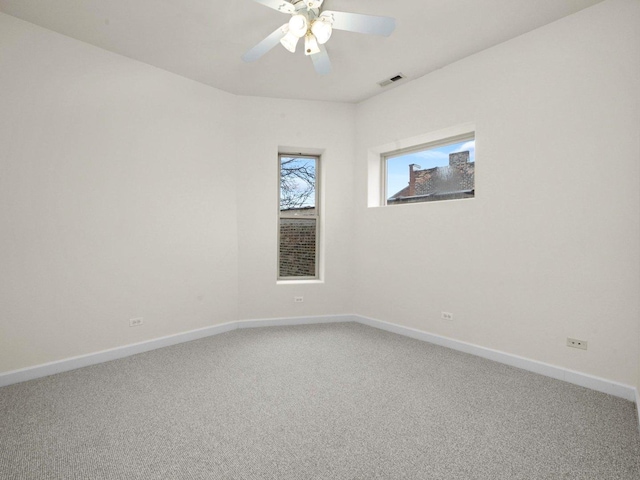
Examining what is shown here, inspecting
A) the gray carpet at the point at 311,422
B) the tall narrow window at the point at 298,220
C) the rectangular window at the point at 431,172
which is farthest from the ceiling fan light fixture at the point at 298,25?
the gray carpet at the point at 311,422

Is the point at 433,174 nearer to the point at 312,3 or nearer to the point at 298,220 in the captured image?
the point at 298,220

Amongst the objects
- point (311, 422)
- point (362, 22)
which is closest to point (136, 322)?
point (311, 422)

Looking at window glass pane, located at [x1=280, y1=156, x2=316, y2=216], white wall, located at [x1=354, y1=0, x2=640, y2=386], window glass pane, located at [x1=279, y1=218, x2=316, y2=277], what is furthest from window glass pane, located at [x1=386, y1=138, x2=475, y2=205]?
window glass pane, located at [x1=279, y1=218, x2=316, y2=277]

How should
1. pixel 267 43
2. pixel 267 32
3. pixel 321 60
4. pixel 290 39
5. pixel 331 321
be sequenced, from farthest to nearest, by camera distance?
pixel 331 321 < pixel 267 32 < pixel 321 60 < pixel 267 43 < pixel 290 39

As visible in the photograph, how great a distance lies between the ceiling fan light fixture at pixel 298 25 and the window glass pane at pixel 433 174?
2.05 m

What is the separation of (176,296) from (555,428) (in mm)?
3372

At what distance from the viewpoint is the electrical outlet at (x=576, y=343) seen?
2.48m

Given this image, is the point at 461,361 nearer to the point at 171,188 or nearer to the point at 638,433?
the point at 638,433

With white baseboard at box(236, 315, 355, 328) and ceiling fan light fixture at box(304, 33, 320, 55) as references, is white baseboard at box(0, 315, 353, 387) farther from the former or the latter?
ceiling fan light fixture at box(304, 33, 320, 55)

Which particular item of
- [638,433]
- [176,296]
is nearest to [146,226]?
[176,296]

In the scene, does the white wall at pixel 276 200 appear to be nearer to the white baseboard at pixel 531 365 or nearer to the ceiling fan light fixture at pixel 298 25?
the white baseboard at pixel 531 365

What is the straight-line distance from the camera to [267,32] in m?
2.72

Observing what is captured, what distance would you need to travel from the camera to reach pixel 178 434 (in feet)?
6.00

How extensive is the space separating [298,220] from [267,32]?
223 cm
